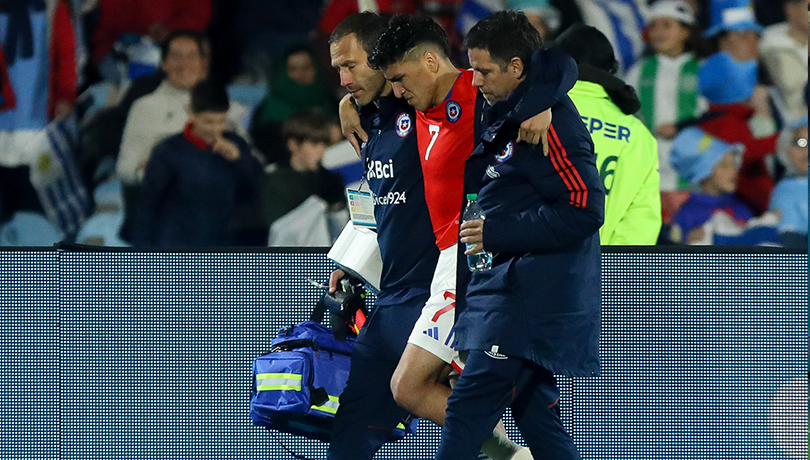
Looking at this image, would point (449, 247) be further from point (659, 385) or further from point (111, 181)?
point (111, 181)

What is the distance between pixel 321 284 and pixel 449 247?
98 centimetres

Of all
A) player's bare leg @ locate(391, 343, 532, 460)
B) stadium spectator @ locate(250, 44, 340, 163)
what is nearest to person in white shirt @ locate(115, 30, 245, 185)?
stadium spectator @ locate(250, 44, 340, 163)

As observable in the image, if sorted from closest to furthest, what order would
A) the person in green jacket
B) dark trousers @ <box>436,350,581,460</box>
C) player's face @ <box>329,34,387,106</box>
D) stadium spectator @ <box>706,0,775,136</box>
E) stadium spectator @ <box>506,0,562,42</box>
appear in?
1. dark trousers @ <box>436,350,581,460</box>
2. player's face @ <box>329,34,387,106</box>
3. the person in green jacket
4. stadium spectator @ <box>706,0,775,136</box>
5. stadium spectator @ <box>506,0,562,42</box>

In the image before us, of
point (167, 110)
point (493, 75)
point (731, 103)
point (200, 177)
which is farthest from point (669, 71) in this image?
point (167, 110)

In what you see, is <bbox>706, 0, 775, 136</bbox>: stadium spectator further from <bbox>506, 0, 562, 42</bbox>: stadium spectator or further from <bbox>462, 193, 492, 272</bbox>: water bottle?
<bbox>462, 193, 492, 272</bbox>: water bottle

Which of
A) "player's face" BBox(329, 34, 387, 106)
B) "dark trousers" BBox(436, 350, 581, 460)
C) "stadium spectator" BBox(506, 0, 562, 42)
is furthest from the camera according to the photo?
"stadium spectator" BBox(506, 0, 562, 42)

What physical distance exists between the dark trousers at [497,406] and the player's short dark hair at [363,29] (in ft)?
4.34

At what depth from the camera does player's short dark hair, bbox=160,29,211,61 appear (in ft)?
17.6

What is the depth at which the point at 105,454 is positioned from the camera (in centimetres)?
497

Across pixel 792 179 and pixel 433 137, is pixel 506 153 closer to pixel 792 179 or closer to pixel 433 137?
pixel 433 137

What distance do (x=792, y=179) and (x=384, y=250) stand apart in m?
2.12

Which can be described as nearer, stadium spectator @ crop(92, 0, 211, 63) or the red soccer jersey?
the red soccer jersey

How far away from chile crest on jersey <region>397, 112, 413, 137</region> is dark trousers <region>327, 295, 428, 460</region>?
65 cm

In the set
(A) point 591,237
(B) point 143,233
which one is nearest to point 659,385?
(A) point 591,237
